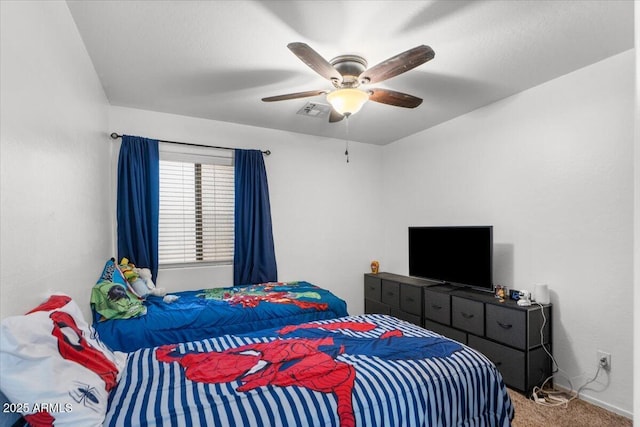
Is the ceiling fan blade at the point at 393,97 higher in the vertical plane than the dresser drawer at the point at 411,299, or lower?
higher

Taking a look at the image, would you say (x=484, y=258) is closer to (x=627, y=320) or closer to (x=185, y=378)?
(x=627, y=320)

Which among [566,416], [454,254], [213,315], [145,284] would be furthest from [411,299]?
[145,284]

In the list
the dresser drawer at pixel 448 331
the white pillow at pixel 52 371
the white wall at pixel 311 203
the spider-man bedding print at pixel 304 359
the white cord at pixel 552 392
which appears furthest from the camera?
the white wall at pixel 311 203

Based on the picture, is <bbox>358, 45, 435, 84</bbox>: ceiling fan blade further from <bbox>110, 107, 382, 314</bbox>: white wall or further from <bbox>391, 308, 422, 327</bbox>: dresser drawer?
<bbox>391, 308, 422, 327</bbox>: dresser drawer

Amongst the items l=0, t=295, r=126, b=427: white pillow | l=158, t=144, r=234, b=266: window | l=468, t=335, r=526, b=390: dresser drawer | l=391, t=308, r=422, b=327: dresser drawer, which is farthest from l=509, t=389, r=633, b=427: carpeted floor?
l=158, t=144, r=234, b=266: window

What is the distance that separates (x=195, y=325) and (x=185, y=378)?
3.49 feet

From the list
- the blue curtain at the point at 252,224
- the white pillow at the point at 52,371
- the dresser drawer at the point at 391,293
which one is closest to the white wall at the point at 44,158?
the white pillow at the point at 52,371

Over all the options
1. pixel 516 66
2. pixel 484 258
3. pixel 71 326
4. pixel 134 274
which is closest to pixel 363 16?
pixel 516 66

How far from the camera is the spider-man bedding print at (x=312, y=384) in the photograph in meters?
1.27

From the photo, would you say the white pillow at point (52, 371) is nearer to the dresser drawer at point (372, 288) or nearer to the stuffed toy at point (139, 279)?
the stuffed toy at point (139, 279)

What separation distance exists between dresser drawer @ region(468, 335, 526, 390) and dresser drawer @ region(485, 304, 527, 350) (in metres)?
Answer: 0.06

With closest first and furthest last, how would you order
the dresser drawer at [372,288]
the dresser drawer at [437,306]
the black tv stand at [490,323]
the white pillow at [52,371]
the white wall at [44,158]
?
the white pillow at [52,371] < the white wall at [44,158] < the black tv stand at [490,323] < the dresser drawer at [437,306] < the dresser drawer at [372,288]

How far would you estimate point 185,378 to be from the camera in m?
1.50

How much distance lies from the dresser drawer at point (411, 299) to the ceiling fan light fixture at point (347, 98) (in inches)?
86.3
